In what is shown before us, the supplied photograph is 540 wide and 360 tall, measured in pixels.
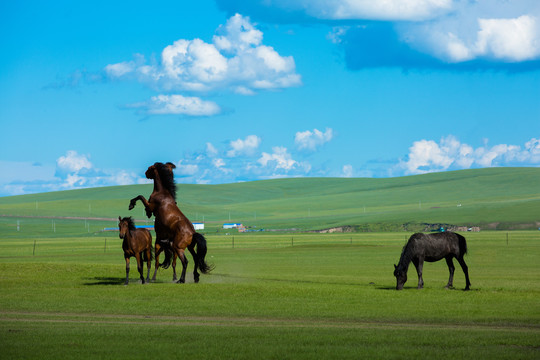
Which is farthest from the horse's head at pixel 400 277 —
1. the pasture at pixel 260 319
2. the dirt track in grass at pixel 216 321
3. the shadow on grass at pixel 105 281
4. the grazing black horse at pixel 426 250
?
the shadow on grass at pixel 105 281

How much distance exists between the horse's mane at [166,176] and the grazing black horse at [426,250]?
8.98 m

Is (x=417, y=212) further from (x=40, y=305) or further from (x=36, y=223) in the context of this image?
(x=40, y=305)

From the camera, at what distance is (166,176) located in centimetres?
3000

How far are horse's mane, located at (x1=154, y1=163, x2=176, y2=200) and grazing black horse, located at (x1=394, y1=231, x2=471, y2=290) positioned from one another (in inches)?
354

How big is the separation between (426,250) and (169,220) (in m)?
9.56

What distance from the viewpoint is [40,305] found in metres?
23.4

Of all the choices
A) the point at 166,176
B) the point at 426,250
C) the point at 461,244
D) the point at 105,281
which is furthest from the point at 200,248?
the point at 461,244

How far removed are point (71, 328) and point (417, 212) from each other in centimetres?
16806

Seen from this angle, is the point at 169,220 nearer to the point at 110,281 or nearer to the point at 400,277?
the point at 110,281

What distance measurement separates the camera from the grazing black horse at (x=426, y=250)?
2809cm

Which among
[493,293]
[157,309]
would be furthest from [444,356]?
[493,293]

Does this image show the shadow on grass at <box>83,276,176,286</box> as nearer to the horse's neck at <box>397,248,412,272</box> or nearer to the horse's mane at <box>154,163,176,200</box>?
the horse's mane at <box>154,163,176,200</box>

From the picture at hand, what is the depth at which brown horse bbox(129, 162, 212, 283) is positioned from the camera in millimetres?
29281

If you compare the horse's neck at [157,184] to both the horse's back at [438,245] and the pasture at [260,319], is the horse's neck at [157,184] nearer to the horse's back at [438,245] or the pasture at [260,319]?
the pasture at [260,319]
